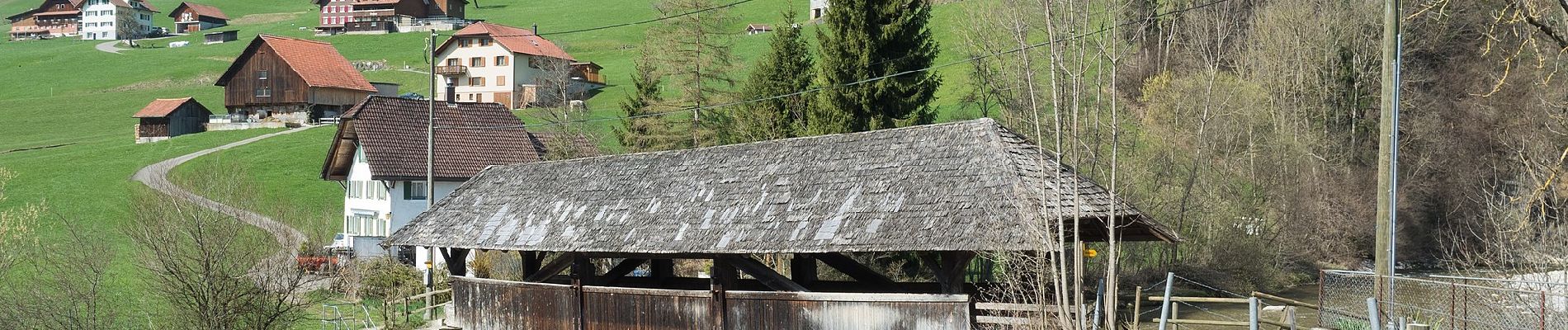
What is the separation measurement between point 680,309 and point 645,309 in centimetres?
69

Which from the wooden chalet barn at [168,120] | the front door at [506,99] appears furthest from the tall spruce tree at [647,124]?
the wooden chalet barn at [168,120]

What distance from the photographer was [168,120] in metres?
69.4

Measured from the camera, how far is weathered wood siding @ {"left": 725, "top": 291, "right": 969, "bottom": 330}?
15.4 metres

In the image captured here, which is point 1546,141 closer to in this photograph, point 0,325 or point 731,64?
point 731,64

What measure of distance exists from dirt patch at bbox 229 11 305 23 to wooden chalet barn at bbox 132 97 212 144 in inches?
2564

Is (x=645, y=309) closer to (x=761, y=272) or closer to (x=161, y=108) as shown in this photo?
(x=761, y=272)

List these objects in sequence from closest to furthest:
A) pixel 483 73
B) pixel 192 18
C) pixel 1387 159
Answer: pixel 1387 159 < pixel 483 73 < pixel 192 18

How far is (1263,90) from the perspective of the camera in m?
34.1

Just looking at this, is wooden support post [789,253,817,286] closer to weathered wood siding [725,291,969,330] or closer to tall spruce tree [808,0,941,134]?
weathered wood siding [725,291,969,330]

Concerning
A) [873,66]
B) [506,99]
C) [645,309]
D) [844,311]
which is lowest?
[645,309]

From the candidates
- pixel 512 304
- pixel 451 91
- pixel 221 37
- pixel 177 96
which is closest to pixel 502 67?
pixel 451 91

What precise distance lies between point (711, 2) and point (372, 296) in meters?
16.0

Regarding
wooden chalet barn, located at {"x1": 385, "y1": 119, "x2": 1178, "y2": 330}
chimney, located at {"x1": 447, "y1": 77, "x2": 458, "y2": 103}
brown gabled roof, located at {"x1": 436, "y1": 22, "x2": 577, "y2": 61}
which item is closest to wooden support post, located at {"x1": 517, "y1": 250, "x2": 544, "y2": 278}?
wooden chalet barn, located at {"x1": 385, "y1": 119, "x2": 1178, "y2": 330}

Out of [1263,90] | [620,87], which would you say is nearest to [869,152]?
[1263,90]
